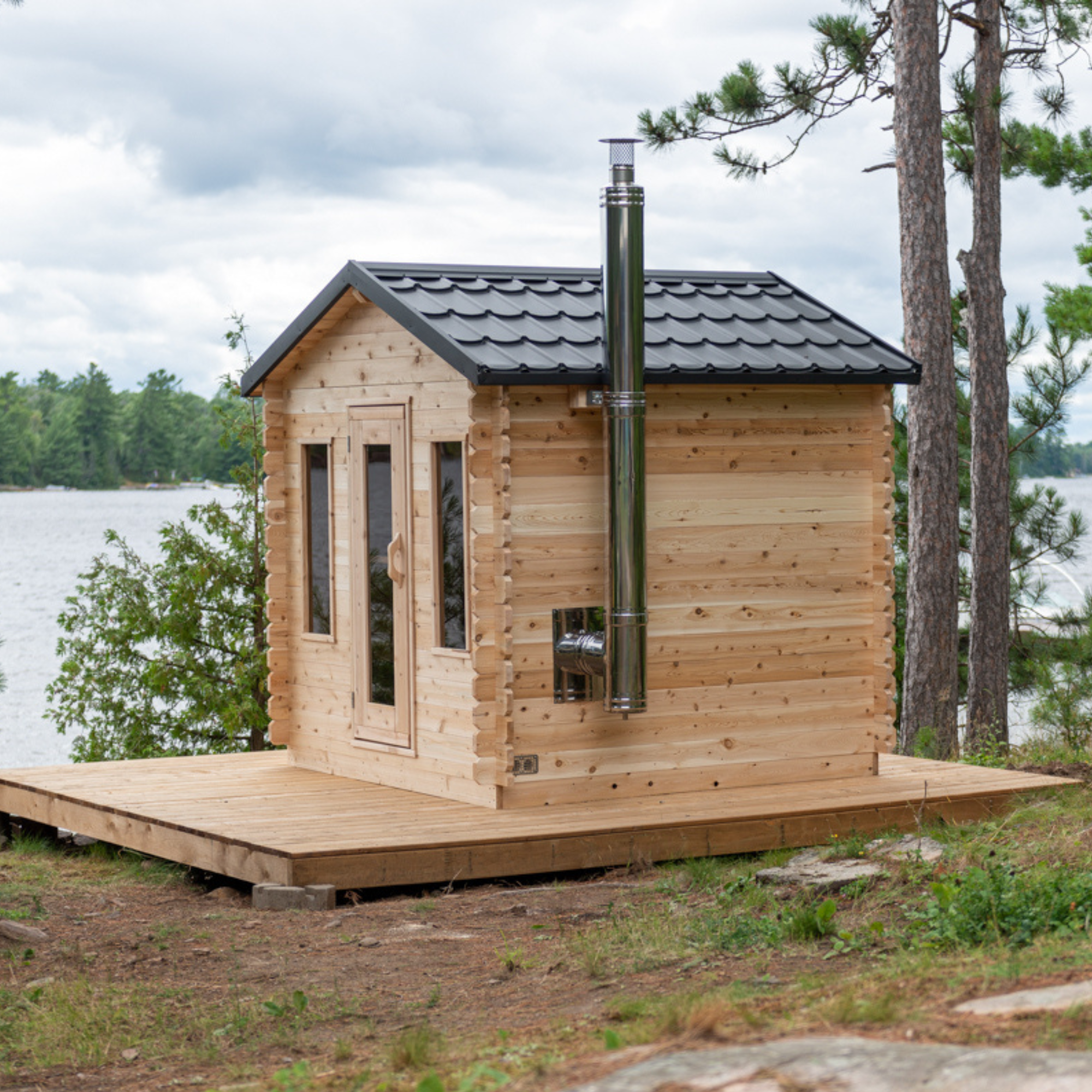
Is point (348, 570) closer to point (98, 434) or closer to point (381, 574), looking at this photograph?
point (381, 574)

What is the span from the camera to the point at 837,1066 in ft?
11.1

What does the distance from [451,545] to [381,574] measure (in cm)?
75

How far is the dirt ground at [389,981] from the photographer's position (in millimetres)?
4047

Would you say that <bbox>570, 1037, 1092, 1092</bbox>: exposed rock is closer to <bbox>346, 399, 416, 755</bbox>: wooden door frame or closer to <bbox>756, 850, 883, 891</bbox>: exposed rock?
<bbox>756, 850, 883, 891</bbox>: exposed rock

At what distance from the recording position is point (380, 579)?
872 centimetres

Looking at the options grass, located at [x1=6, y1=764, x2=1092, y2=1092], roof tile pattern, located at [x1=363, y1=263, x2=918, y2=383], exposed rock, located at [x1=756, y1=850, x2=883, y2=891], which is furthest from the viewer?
roof tile pattern, located at [x1=363, y1=263, x2=918, y2=383]

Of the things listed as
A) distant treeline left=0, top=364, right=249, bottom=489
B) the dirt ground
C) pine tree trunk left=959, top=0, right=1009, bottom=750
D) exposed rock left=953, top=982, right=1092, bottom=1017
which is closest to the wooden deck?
the dirt ground

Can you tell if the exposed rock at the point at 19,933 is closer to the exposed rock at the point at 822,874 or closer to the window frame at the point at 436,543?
the window frame at the point at 436,543

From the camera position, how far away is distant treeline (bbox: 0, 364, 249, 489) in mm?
46406

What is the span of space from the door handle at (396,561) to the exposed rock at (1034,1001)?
16.1ft

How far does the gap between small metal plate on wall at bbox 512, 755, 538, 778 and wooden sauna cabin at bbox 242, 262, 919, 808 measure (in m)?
0.01

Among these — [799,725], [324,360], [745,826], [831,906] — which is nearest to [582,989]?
[831,906]

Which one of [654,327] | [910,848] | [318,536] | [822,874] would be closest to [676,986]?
[822,874]

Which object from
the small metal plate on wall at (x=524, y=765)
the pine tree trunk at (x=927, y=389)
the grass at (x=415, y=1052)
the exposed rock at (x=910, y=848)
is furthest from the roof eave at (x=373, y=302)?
the pine tree trunk at (x=927, y=389)
